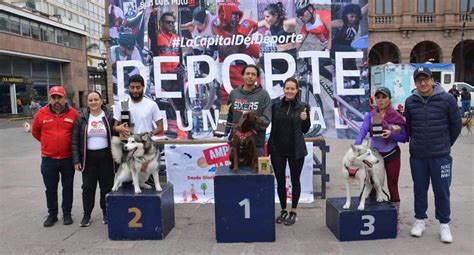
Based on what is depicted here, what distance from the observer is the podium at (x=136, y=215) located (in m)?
4.32

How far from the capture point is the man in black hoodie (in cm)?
443

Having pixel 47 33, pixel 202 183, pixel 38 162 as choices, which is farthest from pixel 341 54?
pixel 47 33

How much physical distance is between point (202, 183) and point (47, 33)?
40698 mm

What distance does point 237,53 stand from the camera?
20.6ft

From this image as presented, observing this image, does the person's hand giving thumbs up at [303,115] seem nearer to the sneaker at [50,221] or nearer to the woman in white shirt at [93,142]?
the woman in white shirt at [93,142]

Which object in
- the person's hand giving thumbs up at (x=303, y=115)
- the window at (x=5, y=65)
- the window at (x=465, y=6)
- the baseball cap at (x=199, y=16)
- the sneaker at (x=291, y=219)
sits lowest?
the sneaker at (x=291, y=219)

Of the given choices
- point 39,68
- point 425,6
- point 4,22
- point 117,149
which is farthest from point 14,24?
point 117,149

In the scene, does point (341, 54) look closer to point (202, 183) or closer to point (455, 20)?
point (202, 183)

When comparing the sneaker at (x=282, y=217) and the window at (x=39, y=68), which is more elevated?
the window at (x=39, y=68)

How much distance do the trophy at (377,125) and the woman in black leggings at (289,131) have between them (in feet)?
2.33

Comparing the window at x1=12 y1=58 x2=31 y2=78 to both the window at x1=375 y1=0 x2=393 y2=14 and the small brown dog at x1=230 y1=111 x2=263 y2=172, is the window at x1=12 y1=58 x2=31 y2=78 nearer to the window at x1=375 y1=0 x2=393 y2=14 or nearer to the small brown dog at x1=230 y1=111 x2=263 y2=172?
the window at x1=375 y1=0 x2=393 y2=14

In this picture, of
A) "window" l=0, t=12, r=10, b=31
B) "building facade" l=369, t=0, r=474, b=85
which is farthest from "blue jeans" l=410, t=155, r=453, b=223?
"window" l=0, t=12, r=10, b=31

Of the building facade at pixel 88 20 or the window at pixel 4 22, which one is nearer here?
the window at pixel 4 22

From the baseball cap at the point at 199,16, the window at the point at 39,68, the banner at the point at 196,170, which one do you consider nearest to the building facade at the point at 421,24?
the baseball cap at the point at 199,16
